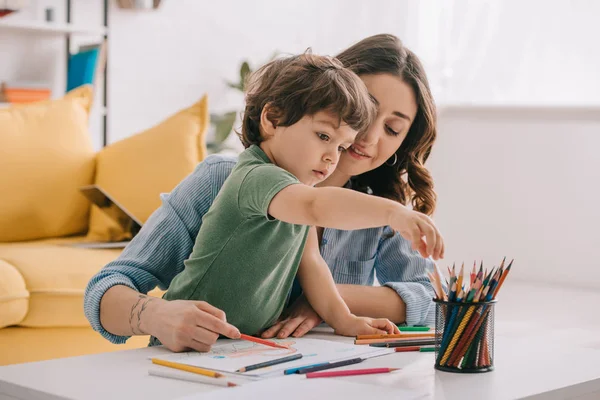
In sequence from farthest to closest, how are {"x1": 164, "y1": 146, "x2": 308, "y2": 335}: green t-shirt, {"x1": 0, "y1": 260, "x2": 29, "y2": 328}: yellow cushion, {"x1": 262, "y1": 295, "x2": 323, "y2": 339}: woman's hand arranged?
{"x1": 0, "y1": 260, "x2": 29, "y2": 328}: yellow cushion < {"x1": 262, "y1": 295, "x2": 323, "y2": 339}: woman's hand < {"x1": 164, "y1": 146, "x2": 308, "y2": 335}: green t-shirt

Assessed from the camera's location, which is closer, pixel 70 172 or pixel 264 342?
pixel 264 342

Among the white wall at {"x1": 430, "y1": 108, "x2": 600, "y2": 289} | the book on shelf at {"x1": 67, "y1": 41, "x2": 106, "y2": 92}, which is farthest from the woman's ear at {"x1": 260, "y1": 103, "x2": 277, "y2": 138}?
the white wall at {"x1": 430, "y1": 108, "x2": 600, "y2": 289}

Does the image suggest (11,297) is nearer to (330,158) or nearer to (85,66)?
(330,158)

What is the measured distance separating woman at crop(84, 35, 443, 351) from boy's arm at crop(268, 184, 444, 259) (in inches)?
6.5

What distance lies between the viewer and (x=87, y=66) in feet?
12.8

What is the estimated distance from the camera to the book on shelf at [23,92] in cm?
381

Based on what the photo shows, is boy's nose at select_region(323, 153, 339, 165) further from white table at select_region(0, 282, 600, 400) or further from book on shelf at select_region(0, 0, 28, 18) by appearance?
book on shelf at select_region(0, 0, 28, 18)

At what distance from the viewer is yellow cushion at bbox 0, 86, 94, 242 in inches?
106

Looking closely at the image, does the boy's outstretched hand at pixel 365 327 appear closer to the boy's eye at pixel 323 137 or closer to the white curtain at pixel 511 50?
the boy's eye at pixel 323 137

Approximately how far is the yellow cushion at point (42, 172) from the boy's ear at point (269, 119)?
1707 mm

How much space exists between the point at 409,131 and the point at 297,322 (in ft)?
1.58

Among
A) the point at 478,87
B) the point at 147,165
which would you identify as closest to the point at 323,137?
the point at 147,165

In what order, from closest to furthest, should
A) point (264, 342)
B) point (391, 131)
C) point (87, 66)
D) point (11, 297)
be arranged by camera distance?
point (264, 342) → point (391, 131) → point (11, 297) → point (87, 66)

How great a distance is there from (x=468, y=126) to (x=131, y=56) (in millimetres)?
1965
